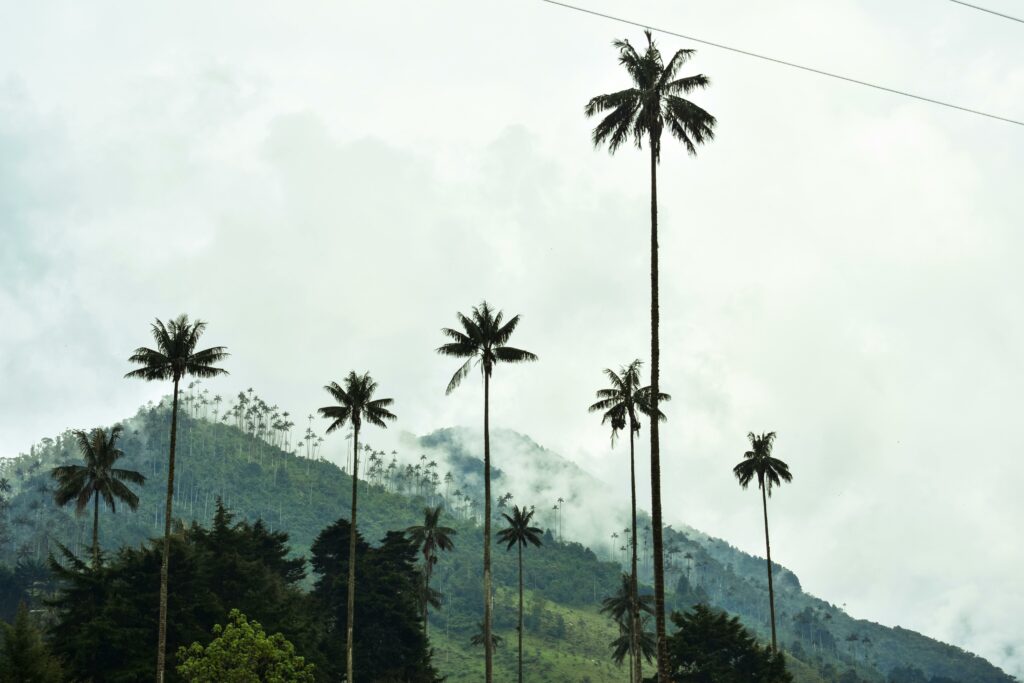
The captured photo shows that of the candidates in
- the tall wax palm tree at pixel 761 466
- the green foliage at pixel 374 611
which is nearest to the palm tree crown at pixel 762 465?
the tall wax palm tree at pixel 761 466

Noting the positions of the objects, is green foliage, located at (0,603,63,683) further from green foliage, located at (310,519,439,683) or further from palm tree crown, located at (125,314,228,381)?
green foliage, located at (310,519,439,683)

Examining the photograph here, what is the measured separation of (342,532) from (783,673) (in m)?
48.8

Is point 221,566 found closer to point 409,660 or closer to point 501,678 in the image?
point 409,660

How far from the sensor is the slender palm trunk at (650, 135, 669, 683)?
37.7 meters

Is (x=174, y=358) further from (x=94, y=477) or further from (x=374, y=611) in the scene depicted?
(x=374, y=611)

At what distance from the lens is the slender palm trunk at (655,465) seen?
37.7 meters

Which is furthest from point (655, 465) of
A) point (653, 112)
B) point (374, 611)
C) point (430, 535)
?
point (430, 535)

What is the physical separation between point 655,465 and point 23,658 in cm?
3160

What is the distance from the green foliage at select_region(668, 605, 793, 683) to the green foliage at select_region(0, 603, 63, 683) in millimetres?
46955

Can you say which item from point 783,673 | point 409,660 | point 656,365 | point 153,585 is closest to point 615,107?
point 656,365

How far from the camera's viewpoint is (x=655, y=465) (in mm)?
40375

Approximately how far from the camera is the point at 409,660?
316 ft

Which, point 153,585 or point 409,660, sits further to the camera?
point 409,660

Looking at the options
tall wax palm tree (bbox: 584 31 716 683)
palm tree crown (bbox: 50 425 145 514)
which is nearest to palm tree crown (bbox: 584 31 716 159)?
tall wax palm tree (bbox: 584 31 716 683)
